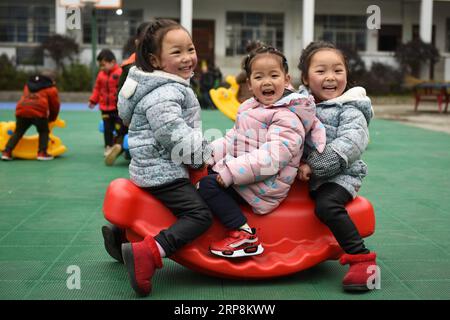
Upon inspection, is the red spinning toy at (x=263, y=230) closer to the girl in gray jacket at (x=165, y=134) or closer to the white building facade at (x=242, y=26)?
the girl in gray jacket at (x=165, y=134)

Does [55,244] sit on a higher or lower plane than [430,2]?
lower

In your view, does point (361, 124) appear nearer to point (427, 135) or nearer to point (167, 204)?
point (167, 204)

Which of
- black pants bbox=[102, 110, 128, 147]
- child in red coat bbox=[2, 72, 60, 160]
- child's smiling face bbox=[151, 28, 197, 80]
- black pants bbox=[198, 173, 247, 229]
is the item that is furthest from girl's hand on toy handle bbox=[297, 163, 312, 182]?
child in red coat bbox=[2, 72, 60, 160]

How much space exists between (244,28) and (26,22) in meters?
8.69

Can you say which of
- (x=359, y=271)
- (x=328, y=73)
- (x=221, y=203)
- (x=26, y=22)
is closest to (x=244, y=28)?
(x=26, y=22)

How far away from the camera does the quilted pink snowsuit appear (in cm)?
326

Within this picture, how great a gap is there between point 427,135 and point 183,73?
30.3ft

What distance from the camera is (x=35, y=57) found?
24.5 m

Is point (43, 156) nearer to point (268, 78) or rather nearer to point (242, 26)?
Answer: point (268, 78)

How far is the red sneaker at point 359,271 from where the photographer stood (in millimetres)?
3266

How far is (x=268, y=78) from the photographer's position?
11.1 feet

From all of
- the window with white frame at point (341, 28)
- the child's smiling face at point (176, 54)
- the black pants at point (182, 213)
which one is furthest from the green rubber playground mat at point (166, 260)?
the window with white frame at point (341, 28)

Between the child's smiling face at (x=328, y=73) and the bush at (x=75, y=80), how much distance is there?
2020 cm
